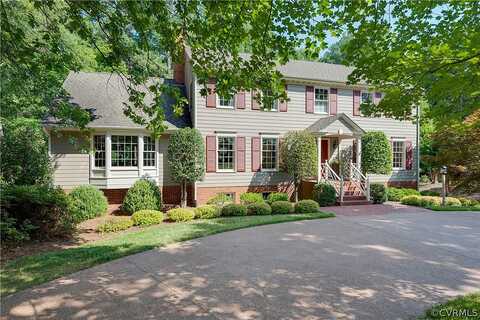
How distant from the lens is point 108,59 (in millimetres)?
4754

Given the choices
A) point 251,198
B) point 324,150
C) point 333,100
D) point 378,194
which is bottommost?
point 251,198

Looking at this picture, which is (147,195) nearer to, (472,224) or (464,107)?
(464,107)

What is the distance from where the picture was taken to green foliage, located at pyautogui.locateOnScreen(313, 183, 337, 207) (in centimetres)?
1392

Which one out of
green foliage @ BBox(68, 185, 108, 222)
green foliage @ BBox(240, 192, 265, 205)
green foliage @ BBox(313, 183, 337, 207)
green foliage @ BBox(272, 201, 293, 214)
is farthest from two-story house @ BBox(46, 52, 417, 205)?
green foliage @ BBox(272, 201, 293, 214)

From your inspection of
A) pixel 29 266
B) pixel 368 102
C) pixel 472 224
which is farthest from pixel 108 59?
pixel 472 224

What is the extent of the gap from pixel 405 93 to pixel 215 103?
10.2m

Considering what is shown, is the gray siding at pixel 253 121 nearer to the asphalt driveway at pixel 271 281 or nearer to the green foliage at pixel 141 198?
the green foliage at pixel 141 198

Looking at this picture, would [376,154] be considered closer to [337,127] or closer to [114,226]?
[337,127]

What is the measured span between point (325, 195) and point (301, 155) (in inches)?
82.6

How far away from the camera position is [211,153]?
14.4 m

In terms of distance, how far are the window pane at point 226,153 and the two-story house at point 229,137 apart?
0.05m

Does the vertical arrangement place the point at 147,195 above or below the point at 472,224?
above

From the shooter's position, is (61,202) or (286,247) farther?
(61,202)

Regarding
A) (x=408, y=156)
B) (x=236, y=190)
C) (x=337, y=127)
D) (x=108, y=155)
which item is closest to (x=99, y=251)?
(x=108, y=155)
